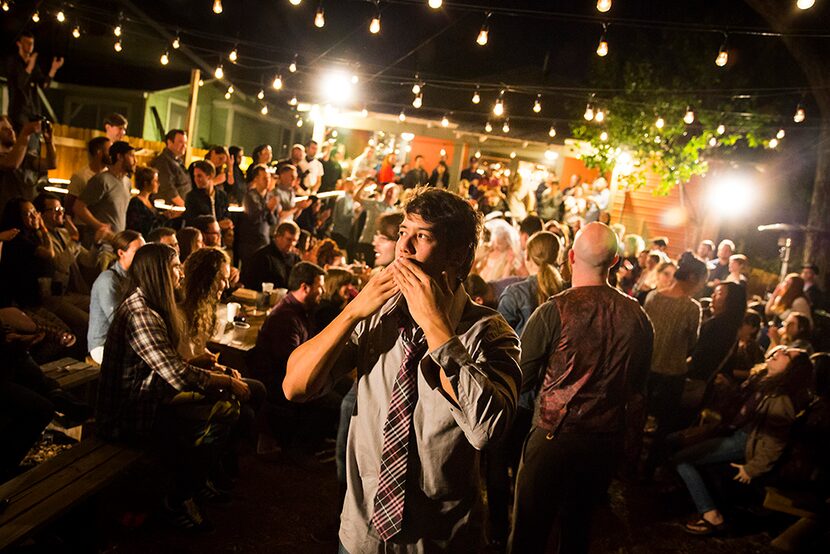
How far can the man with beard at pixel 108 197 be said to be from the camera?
6562 millimetres

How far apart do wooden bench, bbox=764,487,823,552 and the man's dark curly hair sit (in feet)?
13.3

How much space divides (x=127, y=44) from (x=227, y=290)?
698 inches

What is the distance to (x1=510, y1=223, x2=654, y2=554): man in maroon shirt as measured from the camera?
3084 mm

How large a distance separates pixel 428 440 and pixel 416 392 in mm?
148

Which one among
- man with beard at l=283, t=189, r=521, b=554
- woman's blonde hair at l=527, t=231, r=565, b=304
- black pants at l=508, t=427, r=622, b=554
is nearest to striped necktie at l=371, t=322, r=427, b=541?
man with beard at l=283, t=189, r=521, b=554

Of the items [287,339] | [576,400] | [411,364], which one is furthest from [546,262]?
[411,364]

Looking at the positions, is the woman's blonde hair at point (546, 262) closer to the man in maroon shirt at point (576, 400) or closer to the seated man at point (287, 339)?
the man in maroon shirt at point (576, 400)

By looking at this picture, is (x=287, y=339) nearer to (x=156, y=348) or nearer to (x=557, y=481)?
(x=156, y=348)

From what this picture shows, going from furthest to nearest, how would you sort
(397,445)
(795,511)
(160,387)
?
(795,511) < (160,387) < (397,445)

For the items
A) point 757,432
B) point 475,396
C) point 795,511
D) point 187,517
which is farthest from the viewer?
point 757,432

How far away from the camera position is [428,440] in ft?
6.12

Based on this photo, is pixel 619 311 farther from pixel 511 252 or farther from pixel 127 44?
Answer: pixel 127 44

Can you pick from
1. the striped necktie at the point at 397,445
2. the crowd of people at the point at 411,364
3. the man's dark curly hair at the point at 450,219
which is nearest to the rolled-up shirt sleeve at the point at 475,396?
the crowd of people at the point at 411,364

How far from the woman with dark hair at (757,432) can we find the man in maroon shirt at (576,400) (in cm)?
215
